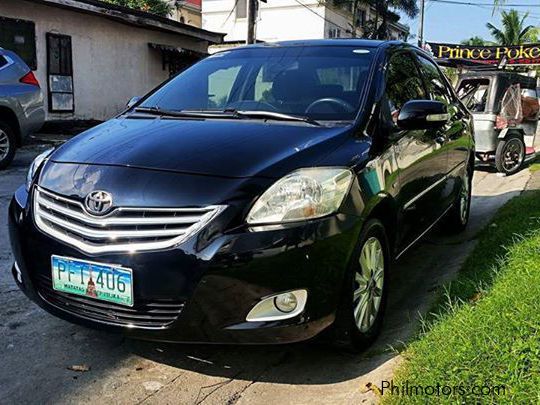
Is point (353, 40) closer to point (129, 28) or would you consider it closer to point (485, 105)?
point (485, 105)

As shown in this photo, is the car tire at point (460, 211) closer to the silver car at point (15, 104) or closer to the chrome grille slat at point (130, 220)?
the chrome grille slat at point (130, 220)

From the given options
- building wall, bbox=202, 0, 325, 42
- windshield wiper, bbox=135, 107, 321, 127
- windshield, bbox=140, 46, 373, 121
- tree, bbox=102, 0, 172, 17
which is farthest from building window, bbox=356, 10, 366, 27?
windshield wiper, bbox=135, 107, 321, 127

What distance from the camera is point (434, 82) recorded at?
4688mm

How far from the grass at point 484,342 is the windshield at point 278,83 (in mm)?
1242

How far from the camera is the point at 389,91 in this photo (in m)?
3.54

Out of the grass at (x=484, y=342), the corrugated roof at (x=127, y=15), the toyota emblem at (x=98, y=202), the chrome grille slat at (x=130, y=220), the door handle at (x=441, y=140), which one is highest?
the corrugated roof at (x=127, y=15)

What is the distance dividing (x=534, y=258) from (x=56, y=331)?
2.89 m

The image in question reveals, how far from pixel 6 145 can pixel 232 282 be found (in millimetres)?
6809

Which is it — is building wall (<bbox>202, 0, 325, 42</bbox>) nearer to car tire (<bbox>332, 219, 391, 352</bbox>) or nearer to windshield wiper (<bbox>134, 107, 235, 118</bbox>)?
windshield wiper (<bbox>134, 107, 235, 118</bbox>)

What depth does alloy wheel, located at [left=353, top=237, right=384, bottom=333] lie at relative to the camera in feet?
9.25

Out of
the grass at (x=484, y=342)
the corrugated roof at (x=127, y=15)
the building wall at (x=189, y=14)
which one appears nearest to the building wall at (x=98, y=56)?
the corrugated roof at (x=127, y=15)

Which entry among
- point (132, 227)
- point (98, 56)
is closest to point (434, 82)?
point (132, 227)

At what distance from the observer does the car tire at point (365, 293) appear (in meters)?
2.67

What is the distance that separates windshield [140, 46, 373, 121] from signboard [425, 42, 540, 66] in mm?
14270
